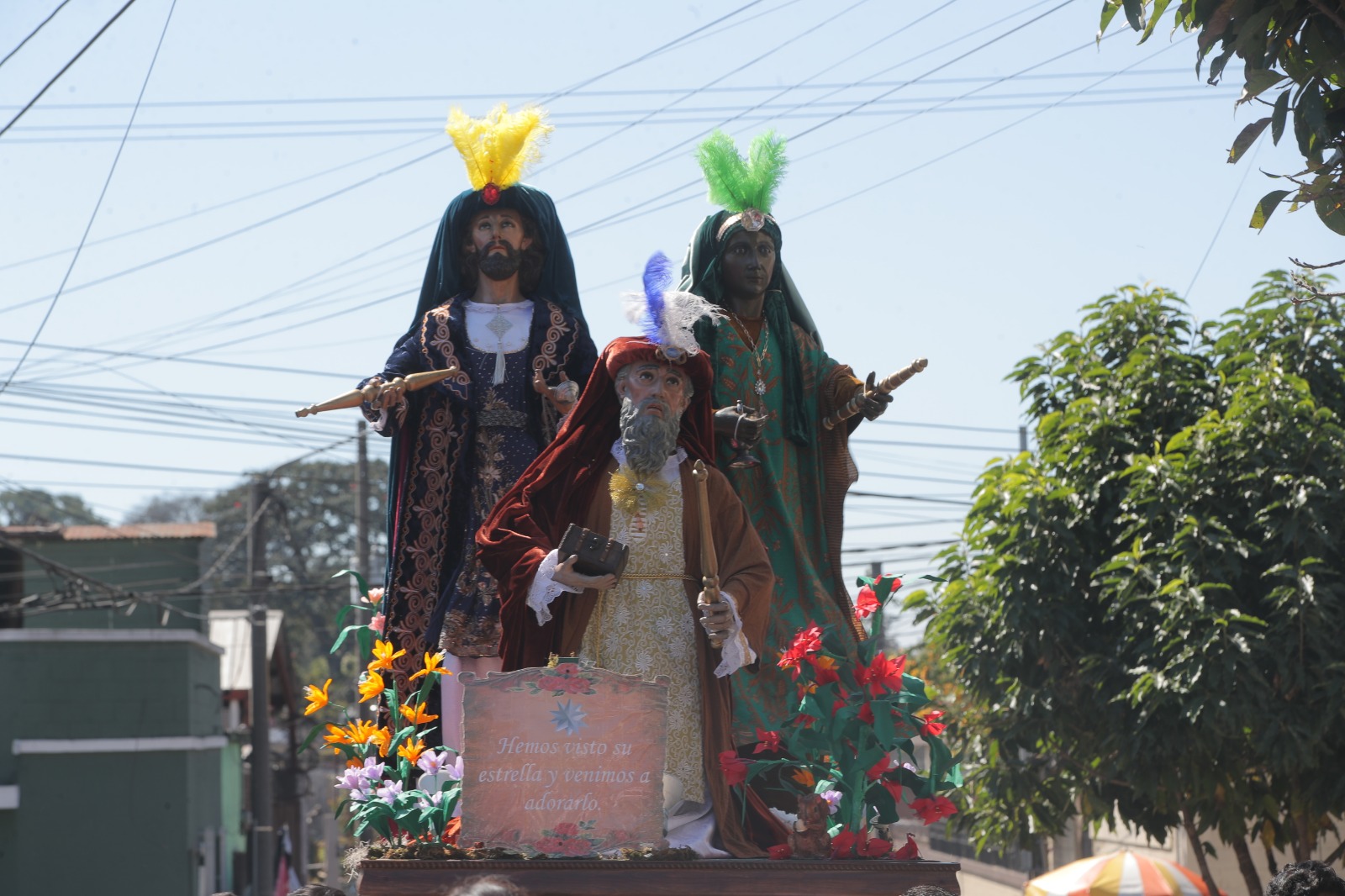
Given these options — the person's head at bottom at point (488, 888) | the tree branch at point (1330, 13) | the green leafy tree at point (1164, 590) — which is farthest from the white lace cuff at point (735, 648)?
the green leafy tree at point (1164, 590)

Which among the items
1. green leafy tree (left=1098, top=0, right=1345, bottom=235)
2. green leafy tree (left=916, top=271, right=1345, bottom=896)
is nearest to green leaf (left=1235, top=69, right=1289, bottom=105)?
green leafy tree (left=1098, top=0, right=1345, bottom=235)

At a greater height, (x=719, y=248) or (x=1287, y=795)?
(x=719, y=248)

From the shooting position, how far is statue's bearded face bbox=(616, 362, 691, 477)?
5.77 meters

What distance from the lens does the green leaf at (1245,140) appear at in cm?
466

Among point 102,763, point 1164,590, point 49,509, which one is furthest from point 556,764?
point 49,509

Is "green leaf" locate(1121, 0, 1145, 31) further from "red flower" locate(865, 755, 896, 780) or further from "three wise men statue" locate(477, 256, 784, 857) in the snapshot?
"red flower" locate(865, 755, 896, 780)

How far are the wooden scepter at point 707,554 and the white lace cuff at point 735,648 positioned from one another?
0.03m

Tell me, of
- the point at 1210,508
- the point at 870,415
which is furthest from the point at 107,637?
the point at 870,415

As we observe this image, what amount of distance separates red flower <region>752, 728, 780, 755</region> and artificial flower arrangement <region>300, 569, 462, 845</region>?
100 centimetres

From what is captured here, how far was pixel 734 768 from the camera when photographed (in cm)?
551

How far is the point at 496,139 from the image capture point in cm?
705

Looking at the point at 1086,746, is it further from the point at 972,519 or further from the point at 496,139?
the point at 496,139

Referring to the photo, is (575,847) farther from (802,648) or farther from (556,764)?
(802,648)

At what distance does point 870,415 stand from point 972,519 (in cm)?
491
